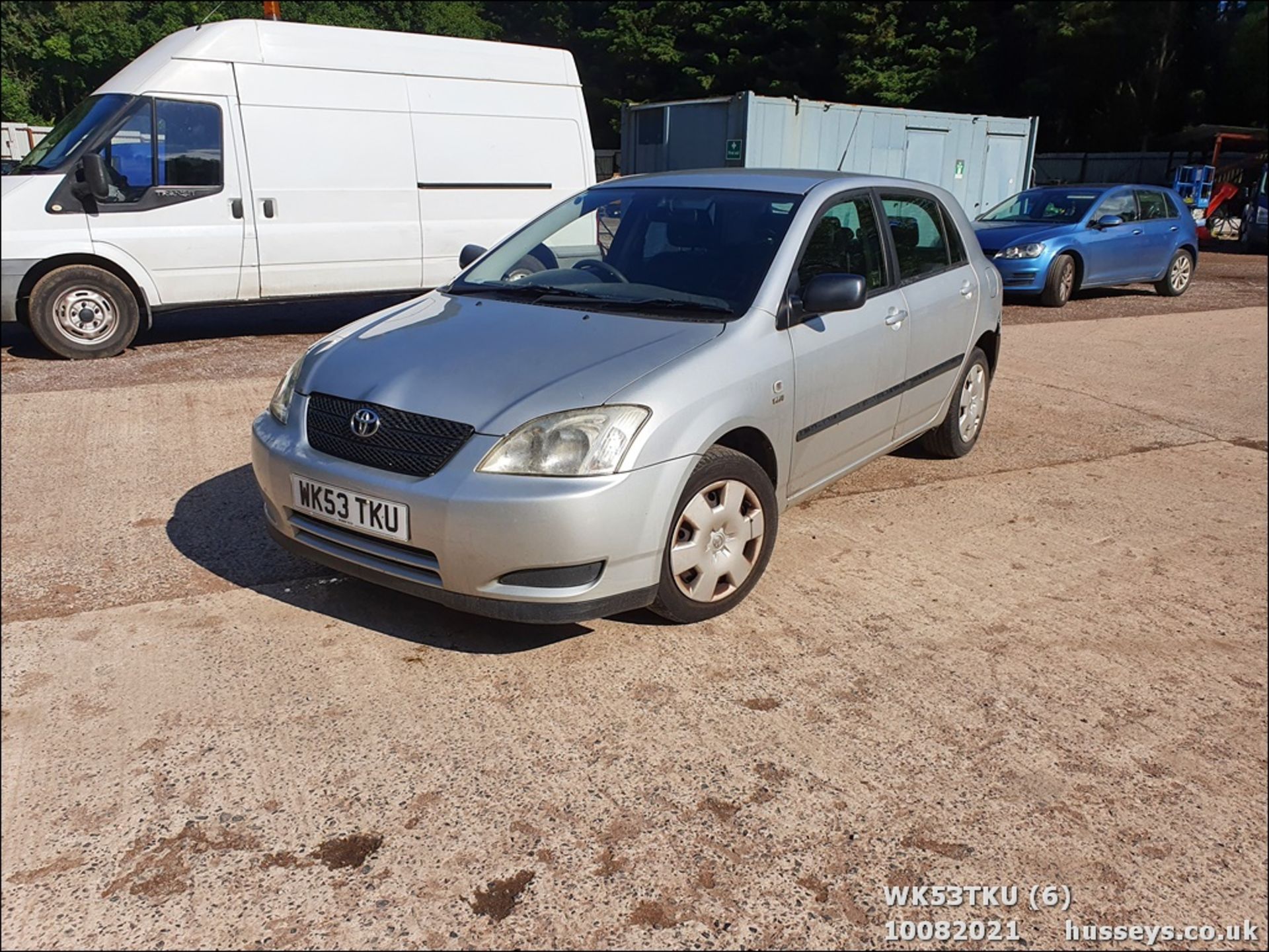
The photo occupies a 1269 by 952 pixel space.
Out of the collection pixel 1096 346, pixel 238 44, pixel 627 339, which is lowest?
pixel 1096 346

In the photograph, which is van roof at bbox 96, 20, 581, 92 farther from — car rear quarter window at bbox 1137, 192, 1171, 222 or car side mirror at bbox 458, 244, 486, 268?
car rear quarter window at bbox 1137, 192, 1171, 222

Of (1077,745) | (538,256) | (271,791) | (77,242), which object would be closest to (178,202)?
(77,242)

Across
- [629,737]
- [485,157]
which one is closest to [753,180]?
[629,737]

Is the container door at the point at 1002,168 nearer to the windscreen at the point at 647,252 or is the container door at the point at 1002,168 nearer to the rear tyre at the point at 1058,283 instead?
the rear tyre at the point at 1058,283

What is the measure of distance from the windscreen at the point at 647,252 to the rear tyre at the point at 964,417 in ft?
5.86

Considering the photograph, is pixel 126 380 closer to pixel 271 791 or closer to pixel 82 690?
pixel 82 690

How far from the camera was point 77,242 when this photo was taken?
7.59 metres

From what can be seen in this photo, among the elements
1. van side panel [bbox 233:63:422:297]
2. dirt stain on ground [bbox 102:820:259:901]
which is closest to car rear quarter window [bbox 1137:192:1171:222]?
van side panel [bbox 233:63:422:297]

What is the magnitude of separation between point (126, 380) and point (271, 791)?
5527mm

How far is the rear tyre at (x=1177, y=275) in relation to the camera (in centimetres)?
1342

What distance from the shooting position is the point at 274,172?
8305mm

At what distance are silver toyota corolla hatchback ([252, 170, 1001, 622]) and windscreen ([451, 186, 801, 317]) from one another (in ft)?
0.04

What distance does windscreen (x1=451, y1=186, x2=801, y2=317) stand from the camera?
13.0 feet

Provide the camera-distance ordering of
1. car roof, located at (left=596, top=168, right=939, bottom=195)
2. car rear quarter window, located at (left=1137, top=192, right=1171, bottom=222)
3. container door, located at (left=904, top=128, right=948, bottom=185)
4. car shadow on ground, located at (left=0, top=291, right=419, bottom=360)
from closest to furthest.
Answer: car roof, located at (left=596, top=168, right=939, bottom=195) → car shadow on ground, located at (left=0, top=291, right=419, bottom=360) → car rear quarter window, located at (left=1137, top=192, right=1171, bottom=222) → container door, located at (left=904, top=128, right=948, bottom=185)
